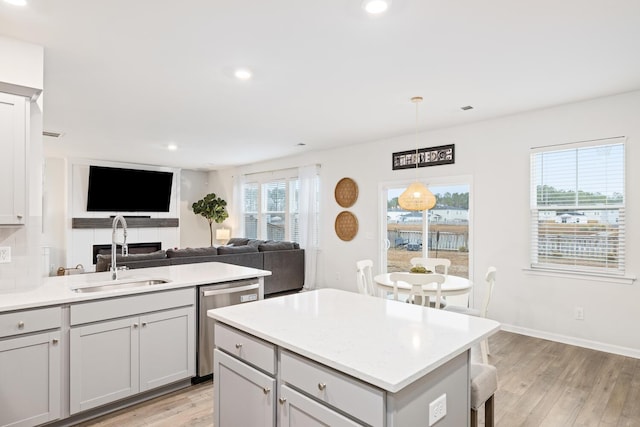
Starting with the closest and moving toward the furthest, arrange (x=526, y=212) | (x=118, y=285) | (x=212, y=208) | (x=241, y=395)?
(x=241, y=395), (x=118, y=285), (x=526, y=212), (x=212, y=208)

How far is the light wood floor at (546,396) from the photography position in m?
2.49

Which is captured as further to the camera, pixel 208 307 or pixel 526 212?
pixel 526 212

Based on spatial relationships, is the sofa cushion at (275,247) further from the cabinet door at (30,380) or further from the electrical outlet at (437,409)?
the electrical outlet at (437,409)

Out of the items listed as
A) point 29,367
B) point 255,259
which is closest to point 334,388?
point 29,367

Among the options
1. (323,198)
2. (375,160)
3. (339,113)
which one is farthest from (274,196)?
(339,113)

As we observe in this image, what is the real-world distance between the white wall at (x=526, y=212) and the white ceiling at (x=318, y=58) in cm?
24

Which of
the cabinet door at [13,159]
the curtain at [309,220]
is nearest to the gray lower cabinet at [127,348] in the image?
the cabinet door at [13,159]

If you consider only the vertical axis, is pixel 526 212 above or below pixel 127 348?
above

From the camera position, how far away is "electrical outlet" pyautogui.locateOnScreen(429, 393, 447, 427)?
130 cm

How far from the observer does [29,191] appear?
2420mm

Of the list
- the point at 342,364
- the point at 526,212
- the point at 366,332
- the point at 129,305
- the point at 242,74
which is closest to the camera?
the point at 342,364

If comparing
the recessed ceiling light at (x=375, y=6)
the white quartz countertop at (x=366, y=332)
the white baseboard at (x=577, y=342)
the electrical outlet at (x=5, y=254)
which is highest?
the recessed ceiling light at (x=375, y=6)

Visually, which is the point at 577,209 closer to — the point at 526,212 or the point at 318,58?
the point at 526,212

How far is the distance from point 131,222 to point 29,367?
6745 millimetres
